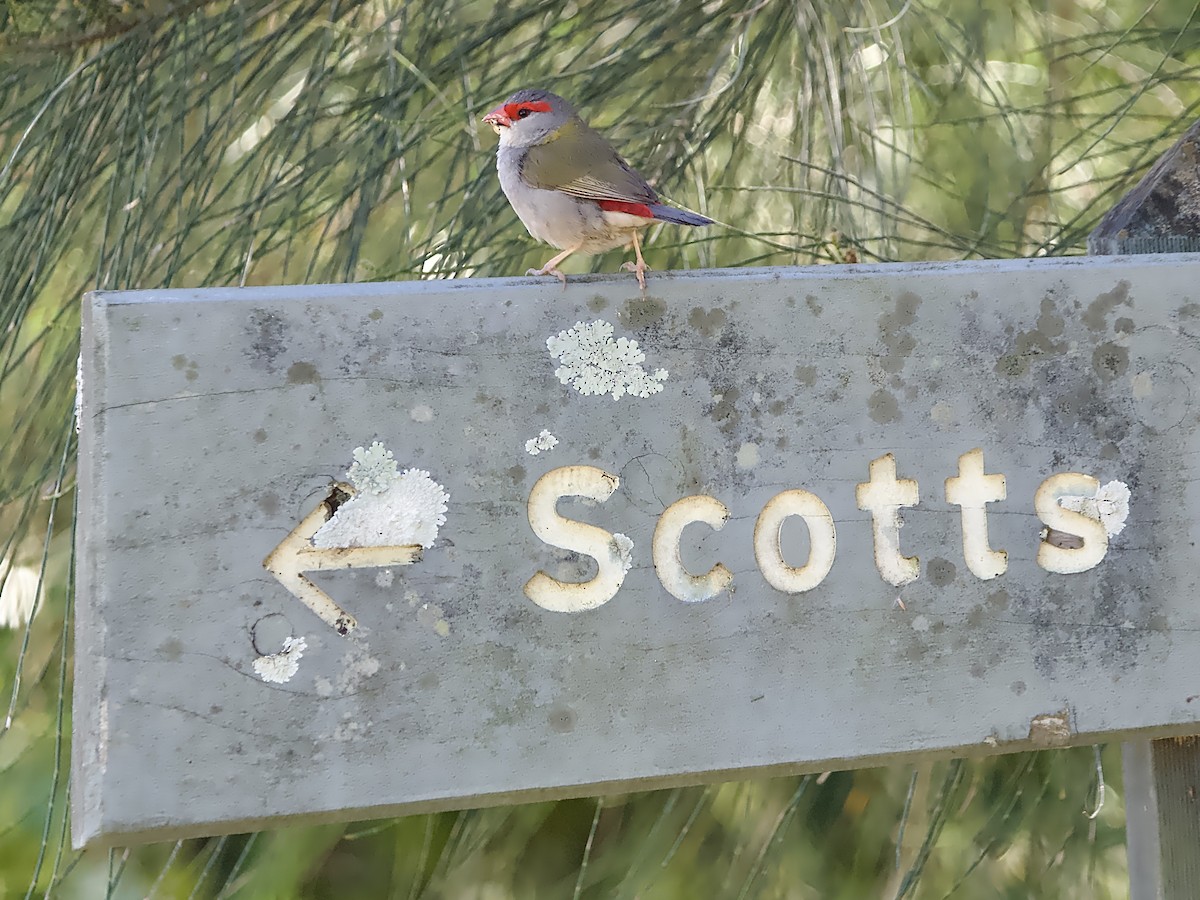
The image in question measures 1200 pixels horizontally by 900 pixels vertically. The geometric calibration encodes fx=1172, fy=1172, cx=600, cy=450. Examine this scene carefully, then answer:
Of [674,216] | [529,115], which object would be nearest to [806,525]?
[674,216]

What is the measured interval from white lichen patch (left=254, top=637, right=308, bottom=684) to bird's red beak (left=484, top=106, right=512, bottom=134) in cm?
55

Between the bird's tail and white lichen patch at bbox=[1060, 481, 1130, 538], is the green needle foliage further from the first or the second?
white lichen patch at bbox=[1060, 481, 1130, 538]

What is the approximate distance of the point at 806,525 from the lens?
0.74m

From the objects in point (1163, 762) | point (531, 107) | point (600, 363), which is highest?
point (531, 107)

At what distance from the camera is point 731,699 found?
0.72 meters

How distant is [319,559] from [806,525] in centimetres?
30

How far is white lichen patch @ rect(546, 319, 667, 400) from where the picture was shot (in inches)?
28.1

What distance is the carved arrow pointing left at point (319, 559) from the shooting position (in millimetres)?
667

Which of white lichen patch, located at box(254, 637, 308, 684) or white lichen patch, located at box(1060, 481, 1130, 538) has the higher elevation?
white lichen patch, located at box(1060, 481, 1130, 538)

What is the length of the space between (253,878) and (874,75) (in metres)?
1.25

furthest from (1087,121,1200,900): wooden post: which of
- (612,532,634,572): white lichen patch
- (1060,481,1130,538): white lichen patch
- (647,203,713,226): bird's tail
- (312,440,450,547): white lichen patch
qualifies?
(312,440,450,547): white lichen patch

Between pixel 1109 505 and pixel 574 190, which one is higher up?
pixel 574 190

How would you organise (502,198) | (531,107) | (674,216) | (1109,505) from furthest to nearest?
(502,198), (531,107), (674,216), (1109,505)

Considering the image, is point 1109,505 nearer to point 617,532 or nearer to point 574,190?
point 617,532
